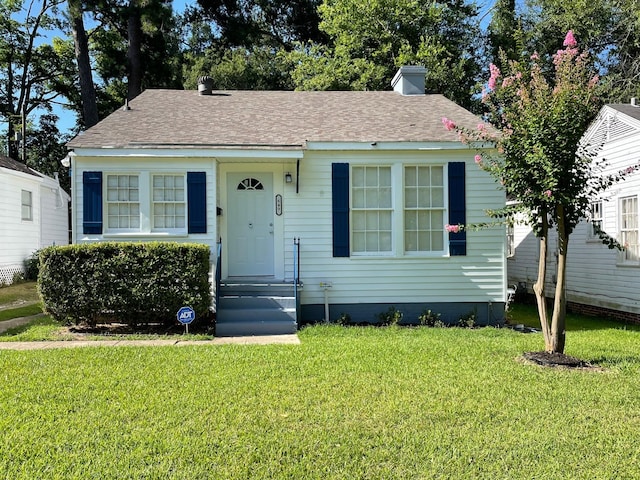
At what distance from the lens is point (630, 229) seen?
9.89 metres

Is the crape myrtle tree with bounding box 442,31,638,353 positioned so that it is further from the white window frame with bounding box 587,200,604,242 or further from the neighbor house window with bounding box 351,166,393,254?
the white window frame with bounding box 587,200,604,242

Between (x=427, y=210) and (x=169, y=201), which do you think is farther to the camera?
(x=427, y=210)

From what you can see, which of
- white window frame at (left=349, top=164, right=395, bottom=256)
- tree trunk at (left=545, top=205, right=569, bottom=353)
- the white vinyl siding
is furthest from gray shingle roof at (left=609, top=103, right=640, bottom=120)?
tree trunk at (left=545, top=205, right=569, bottom=353)

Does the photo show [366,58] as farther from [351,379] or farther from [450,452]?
[450,452]

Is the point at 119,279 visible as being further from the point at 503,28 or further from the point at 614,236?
the point at 503,28

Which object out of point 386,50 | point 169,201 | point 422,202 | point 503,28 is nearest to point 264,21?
point 386,50

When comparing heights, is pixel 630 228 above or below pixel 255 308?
above

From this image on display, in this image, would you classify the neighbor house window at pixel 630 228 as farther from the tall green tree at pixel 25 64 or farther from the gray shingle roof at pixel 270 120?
the tall green tree at pixel 25 64

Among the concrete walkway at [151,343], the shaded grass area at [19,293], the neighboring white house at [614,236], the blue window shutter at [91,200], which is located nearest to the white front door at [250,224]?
the concrete walkway at [151,343]

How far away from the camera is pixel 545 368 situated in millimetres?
5805

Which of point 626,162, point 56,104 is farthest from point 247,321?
point 56,104

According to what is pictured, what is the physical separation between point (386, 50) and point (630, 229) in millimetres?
11768

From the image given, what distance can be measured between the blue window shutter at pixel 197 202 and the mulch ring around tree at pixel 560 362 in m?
5.68

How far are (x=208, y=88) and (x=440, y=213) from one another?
21.5 ft
